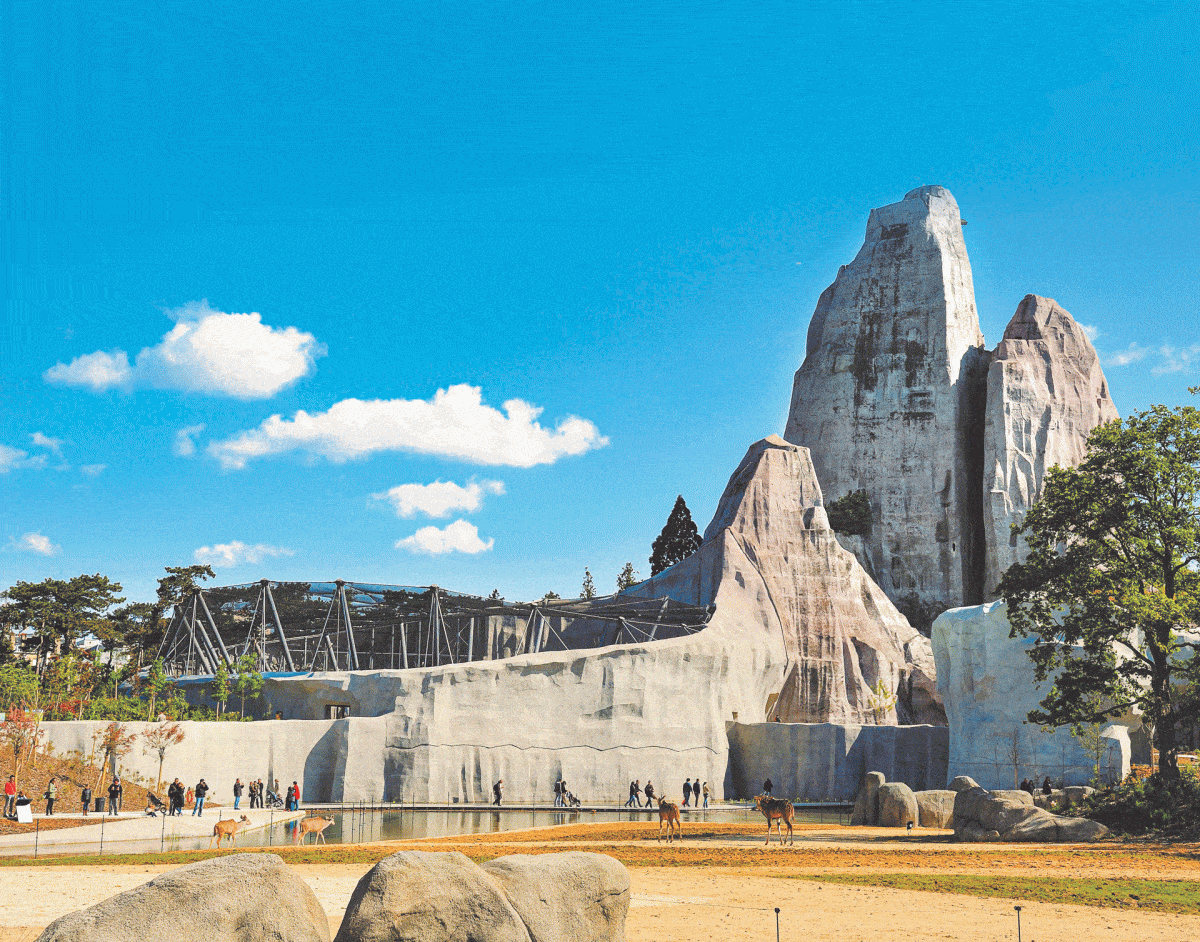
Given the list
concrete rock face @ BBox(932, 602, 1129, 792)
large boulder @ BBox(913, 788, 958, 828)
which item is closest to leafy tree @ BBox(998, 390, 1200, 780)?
large boulder @ BBox(913, 788, 958, 828)

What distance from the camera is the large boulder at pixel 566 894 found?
37.1 feet

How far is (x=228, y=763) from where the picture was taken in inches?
1629

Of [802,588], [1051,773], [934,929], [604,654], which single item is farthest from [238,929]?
[802,588]

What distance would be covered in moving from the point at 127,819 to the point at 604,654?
23.2 meters

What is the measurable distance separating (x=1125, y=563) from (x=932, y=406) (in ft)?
182

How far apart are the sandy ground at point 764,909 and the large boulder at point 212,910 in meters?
4.32

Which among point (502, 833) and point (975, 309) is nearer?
point (502, 833)

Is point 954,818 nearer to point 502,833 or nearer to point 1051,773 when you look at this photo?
point 502,833

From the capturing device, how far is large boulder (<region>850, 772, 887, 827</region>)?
38906 mm

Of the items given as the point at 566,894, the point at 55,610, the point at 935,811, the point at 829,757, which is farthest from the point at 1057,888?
the point at 55,610

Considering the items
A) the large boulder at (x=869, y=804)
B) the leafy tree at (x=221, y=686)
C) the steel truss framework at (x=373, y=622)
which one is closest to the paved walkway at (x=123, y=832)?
the leafy tree at (x=221, y=686)

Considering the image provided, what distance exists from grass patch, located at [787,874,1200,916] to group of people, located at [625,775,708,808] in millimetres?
23802

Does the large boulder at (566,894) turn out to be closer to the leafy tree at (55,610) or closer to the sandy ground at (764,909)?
the sandy ground at (764,909)

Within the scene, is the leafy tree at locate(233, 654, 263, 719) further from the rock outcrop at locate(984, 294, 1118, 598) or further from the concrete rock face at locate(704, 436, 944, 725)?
the rock outcrop at locate(984, 294, 1118, 598)
